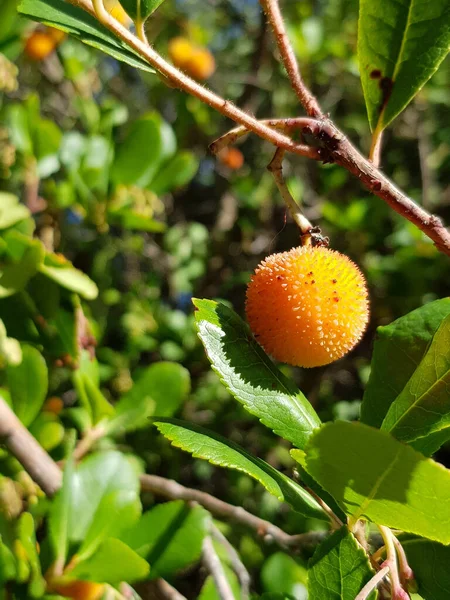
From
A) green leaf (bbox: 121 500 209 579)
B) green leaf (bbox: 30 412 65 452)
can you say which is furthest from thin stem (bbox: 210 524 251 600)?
green leaf (bbox: 30 412 65 452)

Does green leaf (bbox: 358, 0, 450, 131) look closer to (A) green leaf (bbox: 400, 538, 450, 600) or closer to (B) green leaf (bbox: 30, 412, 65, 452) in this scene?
(A) green leaf (bbox: 400, 538, 450, 600)

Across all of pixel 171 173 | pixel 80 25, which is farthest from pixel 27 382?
pixel 171 173

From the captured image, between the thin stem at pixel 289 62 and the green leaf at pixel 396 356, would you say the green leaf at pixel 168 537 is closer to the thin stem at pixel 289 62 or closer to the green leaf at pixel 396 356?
the green leaf at pixel 396 356

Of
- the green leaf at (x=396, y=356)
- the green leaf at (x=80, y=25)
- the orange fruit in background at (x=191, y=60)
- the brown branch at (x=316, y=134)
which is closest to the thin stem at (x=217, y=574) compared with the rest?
the green leaf at (x=396, y=356)

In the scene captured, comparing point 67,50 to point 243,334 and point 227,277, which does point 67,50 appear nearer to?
point 227,277

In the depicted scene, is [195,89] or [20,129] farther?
[20,129]

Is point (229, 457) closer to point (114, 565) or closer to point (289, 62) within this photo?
point (114, 565)
